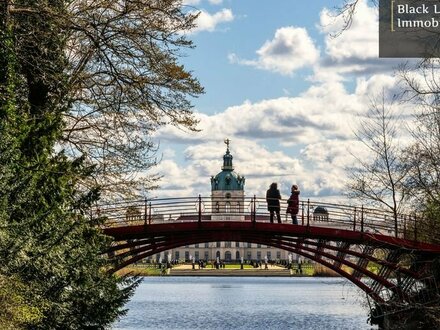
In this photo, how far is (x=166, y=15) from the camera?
2659 centimetres

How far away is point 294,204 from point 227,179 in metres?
162

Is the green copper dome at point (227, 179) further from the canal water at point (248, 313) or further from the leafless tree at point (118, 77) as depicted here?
the leafless tree at point (118, 77)

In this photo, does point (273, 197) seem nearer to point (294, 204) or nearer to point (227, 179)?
point (294, 204)

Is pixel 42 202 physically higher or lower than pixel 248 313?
higher

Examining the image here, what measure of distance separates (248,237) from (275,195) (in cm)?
306

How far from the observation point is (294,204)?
108 ft

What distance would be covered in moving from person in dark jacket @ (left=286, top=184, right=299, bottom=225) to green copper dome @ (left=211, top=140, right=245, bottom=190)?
159607mm

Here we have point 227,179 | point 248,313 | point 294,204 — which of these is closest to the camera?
point 294,204

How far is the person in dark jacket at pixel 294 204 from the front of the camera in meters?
32.3

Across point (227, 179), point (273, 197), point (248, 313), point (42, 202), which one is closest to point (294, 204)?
point (273, 197)

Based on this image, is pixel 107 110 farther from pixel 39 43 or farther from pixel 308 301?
pixel 308 301

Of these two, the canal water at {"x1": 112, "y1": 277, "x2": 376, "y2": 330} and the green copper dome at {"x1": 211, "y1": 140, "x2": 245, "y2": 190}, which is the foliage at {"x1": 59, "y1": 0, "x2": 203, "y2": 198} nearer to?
the canal water at {"x1": 112, "y1": 277, "x2": 376, "y2": 330}

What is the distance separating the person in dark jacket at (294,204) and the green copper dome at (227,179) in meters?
160

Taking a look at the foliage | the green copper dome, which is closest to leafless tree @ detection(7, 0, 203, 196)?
the foliage
